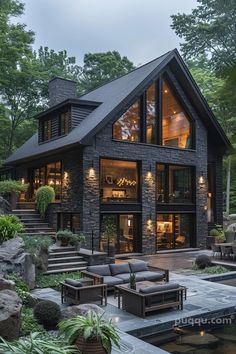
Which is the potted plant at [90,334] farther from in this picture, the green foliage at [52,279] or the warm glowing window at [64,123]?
the warm glowing window at [64,123]

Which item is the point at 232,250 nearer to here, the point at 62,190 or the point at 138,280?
the point at 138,280

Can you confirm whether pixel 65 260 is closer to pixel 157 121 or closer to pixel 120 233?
pixel 120 233

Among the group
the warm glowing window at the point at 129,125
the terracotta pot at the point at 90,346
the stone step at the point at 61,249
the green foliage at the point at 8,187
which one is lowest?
the terracotta pot at the point at 90,346

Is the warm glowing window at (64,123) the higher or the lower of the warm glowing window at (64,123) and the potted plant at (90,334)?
the higher

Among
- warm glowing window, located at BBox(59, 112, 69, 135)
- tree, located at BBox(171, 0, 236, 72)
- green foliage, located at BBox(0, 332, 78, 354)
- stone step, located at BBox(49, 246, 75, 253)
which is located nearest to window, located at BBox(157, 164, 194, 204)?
warm glowing window, located at BBox(59, 112, 69, 135)

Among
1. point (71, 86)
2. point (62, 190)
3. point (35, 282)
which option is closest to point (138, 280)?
point (35, 282)

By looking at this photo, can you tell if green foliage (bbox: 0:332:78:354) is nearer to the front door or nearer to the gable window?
the front door

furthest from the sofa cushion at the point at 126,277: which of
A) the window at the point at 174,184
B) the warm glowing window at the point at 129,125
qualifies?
the window at the point at 174,184

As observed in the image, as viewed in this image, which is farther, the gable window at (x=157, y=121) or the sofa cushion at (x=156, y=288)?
the gable window at (x=157, y=121)

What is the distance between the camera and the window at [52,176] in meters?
19.3

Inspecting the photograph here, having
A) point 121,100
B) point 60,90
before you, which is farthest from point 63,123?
point 60,90

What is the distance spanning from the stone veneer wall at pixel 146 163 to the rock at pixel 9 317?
955cm

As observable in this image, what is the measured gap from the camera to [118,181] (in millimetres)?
17781

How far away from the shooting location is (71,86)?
2403 centimetres
